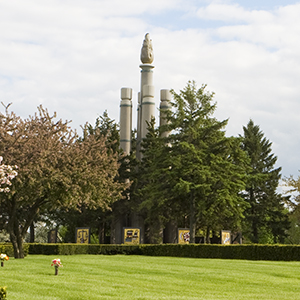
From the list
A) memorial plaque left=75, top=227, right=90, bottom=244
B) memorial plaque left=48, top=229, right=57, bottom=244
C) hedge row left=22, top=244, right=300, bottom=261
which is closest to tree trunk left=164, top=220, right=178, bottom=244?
memorial plaque left=48, top=229, right=57, bottom=244

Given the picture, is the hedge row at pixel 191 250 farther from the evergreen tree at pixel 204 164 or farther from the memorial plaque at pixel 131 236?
the evergreen tree at pixel 204 164

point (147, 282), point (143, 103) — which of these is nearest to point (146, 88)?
point (143, 103)

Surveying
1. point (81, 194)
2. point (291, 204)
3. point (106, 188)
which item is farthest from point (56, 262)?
point (291, 204)

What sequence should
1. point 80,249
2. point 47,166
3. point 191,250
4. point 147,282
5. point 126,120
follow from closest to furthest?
point 147,282
point 47,166
point 191,250
point 80,249
point 126,120

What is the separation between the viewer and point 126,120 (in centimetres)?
5775

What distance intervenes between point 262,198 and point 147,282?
4013 cm

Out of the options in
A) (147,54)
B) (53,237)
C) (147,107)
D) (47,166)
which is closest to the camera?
(47,166)

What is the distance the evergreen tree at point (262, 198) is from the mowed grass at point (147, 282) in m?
31.2

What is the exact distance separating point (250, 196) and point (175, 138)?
14.3 meters

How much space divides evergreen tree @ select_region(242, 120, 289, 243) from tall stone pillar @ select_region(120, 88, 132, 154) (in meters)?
13.4

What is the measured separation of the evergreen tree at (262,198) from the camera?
55.3 m

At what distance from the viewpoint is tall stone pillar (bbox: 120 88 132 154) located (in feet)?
189

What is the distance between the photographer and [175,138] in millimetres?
46500

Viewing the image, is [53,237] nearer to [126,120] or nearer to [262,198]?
[126,120]
